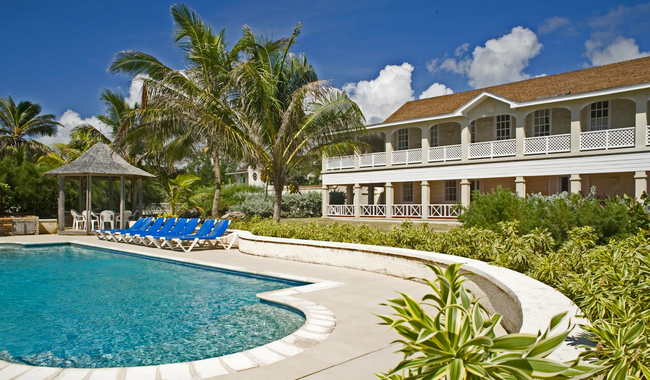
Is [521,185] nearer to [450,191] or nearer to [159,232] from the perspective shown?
[450,191]

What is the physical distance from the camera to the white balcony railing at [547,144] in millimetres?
19719

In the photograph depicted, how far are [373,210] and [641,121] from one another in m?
13.1

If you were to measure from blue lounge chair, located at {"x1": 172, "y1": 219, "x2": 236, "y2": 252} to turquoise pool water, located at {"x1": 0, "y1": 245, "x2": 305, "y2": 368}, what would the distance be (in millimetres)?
2396

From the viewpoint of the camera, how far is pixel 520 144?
68.0 feet

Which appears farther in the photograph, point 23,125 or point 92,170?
point 23,125

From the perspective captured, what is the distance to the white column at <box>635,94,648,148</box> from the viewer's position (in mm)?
17734

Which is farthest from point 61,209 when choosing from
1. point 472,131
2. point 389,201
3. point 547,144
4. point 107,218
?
point 547,144

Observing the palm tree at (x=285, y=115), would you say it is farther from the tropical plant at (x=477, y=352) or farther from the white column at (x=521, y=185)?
the tropical plant at (x=477, y=352)

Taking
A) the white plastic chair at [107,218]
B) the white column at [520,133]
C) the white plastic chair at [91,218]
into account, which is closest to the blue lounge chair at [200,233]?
the white plastic chair at [107,218]

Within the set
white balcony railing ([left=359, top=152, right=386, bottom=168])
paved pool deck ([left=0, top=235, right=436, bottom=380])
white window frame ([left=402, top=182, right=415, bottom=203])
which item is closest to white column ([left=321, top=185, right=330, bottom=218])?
white balcony railing ([left=359, top=152, right=386, bottom=168])

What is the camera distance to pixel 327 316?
5.63m

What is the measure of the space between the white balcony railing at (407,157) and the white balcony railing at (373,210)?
9.09 feet

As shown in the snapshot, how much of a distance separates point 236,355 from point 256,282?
15.5 ft

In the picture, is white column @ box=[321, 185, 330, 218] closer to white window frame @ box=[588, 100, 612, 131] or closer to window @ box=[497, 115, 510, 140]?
window @ box=[497, 115, 510, 140]
